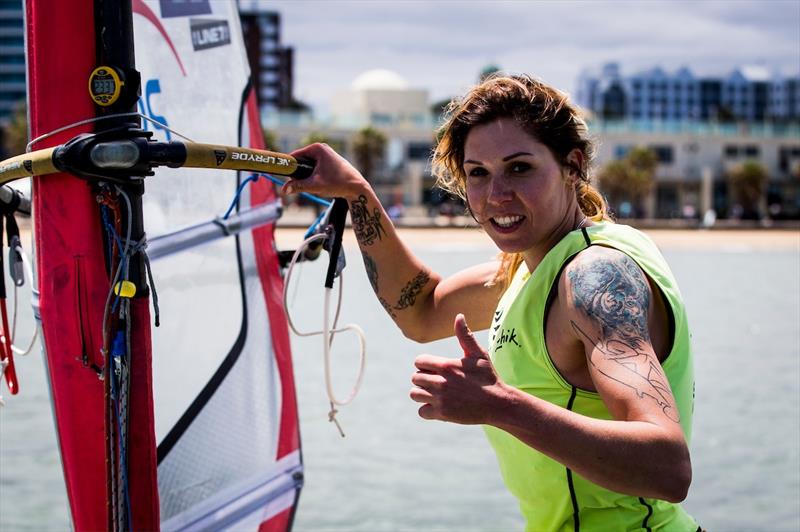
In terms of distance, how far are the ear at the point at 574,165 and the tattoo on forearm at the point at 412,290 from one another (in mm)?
877

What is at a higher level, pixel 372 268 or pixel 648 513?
pixel 372 268

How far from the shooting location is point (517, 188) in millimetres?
2439

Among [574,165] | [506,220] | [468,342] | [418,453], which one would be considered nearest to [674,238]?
[418,453]

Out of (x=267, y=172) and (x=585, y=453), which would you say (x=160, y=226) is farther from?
(x=585, y=453)

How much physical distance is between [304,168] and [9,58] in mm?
126377

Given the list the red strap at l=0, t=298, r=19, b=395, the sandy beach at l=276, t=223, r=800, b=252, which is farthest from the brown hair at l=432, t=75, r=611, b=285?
the sandy beach at l=276, t=223, r=800, b=252

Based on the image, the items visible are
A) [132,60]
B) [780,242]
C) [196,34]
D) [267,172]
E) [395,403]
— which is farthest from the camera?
[780,242]

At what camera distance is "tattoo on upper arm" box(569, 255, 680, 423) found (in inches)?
81.6

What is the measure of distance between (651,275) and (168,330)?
1760mm

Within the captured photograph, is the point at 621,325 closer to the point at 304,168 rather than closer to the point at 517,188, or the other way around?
the point at 517,188

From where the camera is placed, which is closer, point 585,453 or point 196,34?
point 585,453

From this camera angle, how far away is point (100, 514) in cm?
273

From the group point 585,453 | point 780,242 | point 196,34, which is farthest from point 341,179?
point 780,242

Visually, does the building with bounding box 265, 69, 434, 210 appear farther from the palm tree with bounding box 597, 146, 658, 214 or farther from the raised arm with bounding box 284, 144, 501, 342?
the raised arm with bounding box 284, 144, 501, 342
